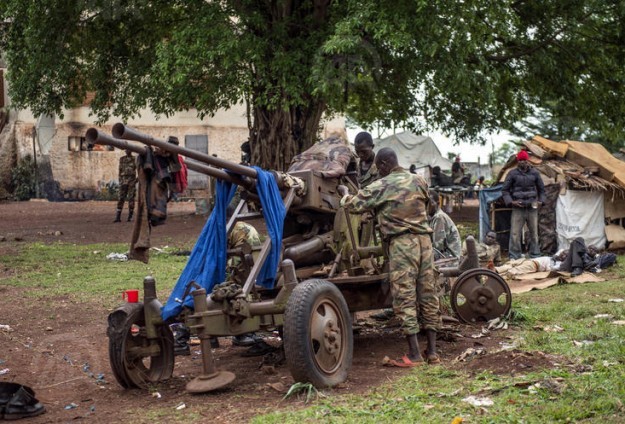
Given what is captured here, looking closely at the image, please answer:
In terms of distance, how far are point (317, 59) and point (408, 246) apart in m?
9.33

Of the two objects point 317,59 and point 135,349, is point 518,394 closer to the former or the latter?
point 135,349

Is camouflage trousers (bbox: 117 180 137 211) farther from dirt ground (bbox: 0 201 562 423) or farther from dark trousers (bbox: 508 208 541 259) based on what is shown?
dark trousers (bbox: 508 208 541 259)

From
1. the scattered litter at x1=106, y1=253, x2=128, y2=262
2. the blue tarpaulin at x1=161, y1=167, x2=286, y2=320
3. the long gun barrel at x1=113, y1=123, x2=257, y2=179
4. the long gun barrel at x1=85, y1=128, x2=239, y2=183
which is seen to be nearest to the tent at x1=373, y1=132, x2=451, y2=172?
the scattered litter at x1=106, y1=253, x2=128, y2=262

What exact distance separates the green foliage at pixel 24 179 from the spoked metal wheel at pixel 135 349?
27178mm

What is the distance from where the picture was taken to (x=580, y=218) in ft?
57.7

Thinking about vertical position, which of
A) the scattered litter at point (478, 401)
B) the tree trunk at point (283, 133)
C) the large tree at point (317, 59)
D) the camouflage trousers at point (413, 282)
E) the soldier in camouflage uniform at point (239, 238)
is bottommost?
the scattered litter at point (478, 401)

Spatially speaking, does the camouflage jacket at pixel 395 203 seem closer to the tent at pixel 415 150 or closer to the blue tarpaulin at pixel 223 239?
the blue tarpaulin at pixel 223 239

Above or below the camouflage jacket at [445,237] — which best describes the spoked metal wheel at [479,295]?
below

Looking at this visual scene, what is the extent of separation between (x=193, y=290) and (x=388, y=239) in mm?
1933

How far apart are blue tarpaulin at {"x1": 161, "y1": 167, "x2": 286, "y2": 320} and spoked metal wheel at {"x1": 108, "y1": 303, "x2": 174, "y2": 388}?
0.47 metres

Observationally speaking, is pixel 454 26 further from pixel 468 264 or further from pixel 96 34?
pixel 96 34

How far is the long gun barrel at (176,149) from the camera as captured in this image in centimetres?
680

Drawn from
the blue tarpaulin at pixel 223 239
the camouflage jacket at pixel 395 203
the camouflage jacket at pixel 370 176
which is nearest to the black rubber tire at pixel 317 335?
the blue tarpaulin at pixel 223 239

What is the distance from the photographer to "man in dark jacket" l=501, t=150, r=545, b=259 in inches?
647
